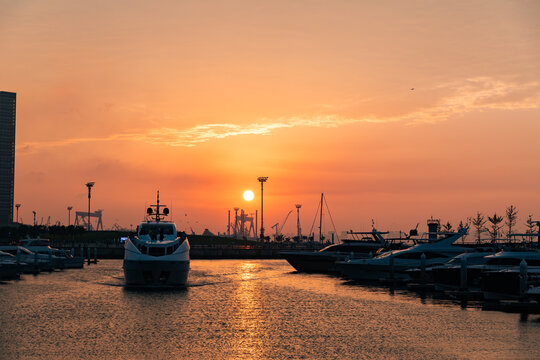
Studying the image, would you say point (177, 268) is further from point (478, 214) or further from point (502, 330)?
point (478, 214)

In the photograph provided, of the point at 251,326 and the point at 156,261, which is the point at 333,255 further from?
the point at 251,326

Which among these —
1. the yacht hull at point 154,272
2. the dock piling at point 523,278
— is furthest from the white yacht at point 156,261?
the dock piling at point 523,278

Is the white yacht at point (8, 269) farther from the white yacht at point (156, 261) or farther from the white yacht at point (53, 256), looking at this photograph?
the white yacht at point (156, 261)

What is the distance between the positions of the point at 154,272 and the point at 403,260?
66.4 ft

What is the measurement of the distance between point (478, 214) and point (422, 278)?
7834cm

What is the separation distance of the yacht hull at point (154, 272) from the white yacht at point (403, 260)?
15.6m

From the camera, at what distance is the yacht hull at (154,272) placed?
1834 inches

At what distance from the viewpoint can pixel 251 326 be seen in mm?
30734

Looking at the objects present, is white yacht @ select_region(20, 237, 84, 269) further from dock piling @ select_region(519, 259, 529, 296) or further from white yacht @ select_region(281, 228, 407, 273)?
dock piling @ select_region(519, 259, 529, 296)

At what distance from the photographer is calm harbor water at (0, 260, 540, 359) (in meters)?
24.0

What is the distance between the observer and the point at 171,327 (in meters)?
30.1

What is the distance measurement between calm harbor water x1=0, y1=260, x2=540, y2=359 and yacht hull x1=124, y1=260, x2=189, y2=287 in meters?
1.22

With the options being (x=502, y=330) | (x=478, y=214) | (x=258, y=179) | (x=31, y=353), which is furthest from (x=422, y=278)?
(x=258, y=179)

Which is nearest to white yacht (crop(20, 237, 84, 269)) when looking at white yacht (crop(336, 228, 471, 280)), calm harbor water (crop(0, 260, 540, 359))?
calm harbor water (crop(0, 260, 540, 359))
